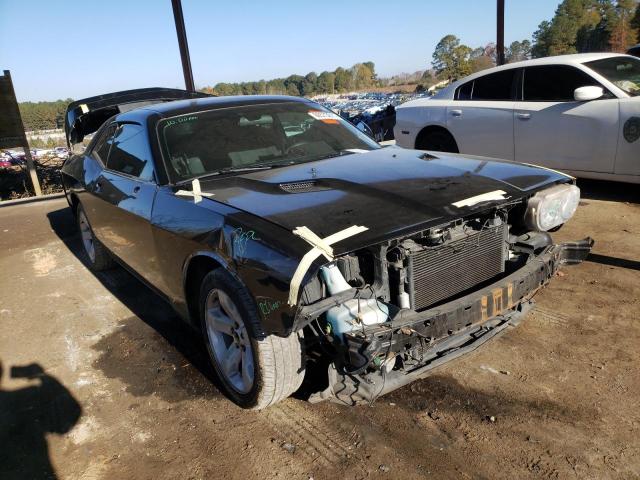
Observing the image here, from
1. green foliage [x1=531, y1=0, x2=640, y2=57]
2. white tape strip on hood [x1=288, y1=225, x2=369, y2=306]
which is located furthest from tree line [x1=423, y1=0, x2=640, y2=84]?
white tape strip on hood [x1=288, y1=225, x2=369, y2=306]

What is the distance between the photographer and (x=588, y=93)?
16.7 feet

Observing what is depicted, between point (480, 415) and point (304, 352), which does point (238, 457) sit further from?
point (480, 415)

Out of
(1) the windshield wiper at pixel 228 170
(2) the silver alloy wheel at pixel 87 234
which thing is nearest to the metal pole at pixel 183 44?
(2) the silver alloy wheel at pixel 87 234

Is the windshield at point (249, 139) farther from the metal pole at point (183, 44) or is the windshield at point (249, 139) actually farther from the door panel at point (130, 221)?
the metal pole at point (183, 44)

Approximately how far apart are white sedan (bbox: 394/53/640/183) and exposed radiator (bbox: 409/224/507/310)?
3.30 metres

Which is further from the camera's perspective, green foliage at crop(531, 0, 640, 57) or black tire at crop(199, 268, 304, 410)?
green foliage at crop(531, 0, 640, 57)

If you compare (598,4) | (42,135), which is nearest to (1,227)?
(42,135)

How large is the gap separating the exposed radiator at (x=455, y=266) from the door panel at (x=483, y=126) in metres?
3.82

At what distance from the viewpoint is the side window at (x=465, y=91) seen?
21.6ft

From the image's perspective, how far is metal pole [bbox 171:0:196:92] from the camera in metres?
10.2

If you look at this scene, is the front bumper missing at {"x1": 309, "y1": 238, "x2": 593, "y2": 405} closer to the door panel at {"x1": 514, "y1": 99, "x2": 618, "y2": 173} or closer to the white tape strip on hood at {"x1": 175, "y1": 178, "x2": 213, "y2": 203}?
the white tape strip on hood at {"x1": 175, "y1": 178, "x2": 213, "y2": 203}

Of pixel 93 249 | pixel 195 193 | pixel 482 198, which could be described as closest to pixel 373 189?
pixel 482 198

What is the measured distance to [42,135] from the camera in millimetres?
15727

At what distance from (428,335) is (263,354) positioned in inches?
29.3
